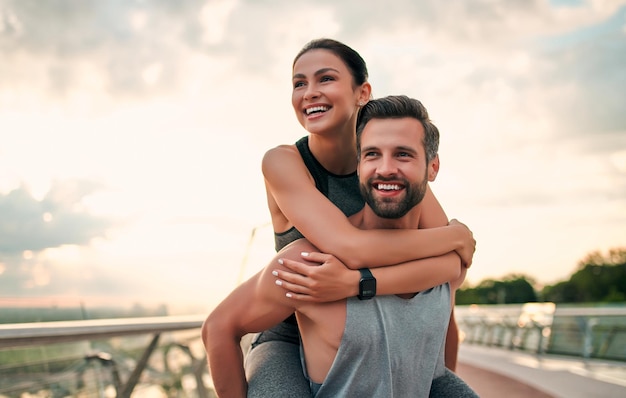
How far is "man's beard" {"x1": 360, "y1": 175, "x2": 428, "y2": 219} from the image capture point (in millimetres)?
2066

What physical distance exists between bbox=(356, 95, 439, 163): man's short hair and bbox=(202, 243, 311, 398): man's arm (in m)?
0.46

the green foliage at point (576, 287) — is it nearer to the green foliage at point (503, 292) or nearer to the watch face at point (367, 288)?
the green foliage at point (503, 292)

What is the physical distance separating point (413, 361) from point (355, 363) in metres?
0.19

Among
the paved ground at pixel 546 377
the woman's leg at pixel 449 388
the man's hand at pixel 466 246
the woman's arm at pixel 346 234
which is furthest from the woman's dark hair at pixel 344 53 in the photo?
the paved ground at pixel 546 377

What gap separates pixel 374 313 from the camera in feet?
6.57

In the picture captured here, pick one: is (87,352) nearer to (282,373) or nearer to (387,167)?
(282,373)

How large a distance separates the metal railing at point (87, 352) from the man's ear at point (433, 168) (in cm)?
182

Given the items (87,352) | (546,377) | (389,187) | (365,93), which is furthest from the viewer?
(546,377)

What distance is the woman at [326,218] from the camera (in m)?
2.04

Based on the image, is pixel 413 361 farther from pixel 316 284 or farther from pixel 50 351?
pixel 50 351

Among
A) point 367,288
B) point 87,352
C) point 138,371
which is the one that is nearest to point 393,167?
point 367,288

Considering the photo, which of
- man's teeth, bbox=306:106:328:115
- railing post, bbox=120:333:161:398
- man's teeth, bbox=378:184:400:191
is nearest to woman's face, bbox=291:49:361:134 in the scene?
man's teeth, bbox=306:106:328:115

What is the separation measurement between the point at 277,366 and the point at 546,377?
796 centimetres

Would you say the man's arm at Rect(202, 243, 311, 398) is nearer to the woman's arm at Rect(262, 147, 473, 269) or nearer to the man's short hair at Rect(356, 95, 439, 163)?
the woman's arm at Rect(262, 147, 473, 269)
